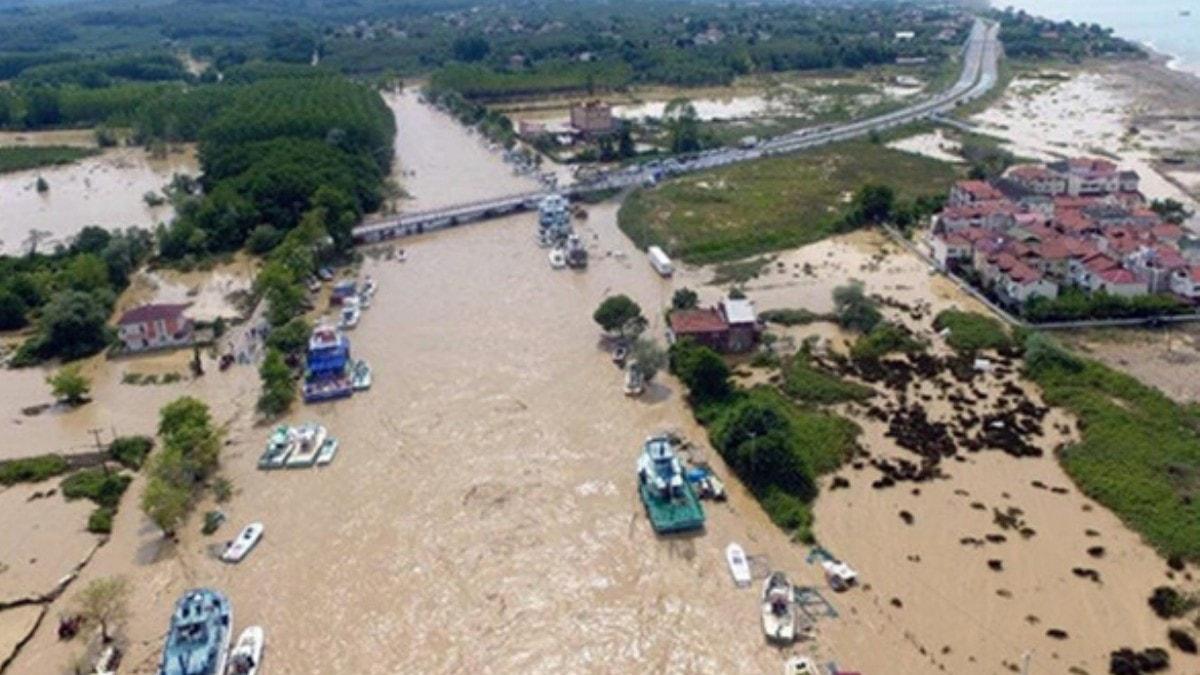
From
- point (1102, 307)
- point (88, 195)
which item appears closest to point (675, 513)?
point (1102, 307)

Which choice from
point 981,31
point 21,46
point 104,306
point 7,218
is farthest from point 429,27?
point 104,306

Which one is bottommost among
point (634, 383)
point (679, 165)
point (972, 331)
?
point (679, 165)

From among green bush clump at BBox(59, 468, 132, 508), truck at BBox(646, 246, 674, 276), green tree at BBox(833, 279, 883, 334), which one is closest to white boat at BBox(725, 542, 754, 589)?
green tree at BBox(833, 279, 883, 334)

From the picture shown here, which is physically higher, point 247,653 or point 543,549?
point 247,653

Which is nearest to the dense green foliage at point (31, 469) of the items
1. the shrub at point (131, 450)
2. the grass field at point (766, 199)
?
the shrub at point (131, 450)

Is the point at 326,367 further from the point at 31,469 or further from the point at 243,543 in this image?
the point at 243,543

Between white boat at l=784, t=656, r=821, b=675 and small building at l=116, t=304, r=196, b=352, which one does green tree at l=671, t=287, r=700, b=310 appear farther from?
small building at l=116, t=304, r=196, b=352

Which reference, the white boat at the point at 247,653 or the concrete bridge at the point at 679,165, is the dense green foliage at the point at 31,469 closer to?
the white boat at the point at 247,653
